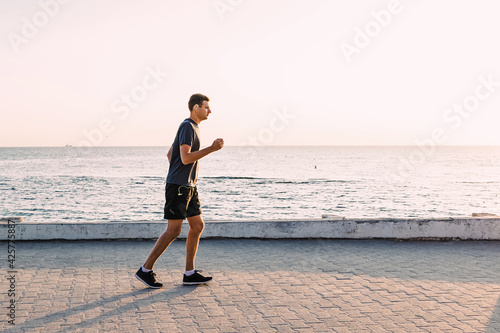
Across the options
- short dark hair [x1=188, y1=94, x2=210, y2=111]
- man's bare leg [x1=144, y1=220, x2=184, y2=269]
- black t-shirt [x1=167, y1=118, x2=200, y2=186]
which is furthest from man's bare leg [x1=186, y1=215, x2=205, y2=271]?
short dark hair [x1=188, y1=94, x2=210, y2=111]

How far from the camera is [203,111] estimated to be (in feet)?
16.3

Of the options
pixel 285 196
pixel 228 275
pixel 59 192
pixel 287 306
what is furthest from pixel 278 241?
pixel 59 192

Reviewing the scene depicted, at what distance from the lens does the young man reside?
475 centimetres

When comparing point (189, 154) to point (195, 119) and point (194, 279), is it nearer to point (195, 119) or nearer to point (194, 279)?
point (195, 119)

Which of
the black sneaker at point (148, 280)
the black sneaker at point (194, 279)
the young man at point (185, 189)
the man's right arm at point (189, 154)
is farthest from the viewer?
the black sneaker at point (194, 279)

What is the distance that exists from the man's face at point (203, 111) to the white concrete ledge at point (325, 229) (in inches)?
110

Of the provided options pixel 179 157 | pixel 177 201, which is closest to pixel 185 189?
pixel 177 201

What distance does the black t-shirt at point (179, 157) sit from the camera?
4.78 meters

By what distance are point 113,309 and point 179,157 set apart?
1.57 m

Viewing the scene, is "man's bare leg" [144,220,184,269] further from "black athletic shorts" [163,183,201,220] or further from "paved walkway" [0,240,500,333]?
"paved walkway" [0,240,500,333]

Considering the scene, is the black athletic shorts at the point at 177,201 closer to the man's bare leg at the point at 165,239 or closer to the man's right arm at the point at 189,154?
the man's bare leg at the point at 165,239

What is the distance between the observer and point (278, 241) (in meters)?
7.38

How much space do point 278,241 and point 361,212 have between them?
23227 mm

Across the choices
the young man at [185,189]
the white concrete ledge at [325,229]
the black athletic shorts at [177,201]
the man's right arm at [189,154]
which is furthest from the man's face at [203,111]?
the white concrete ledge at [325,229]
